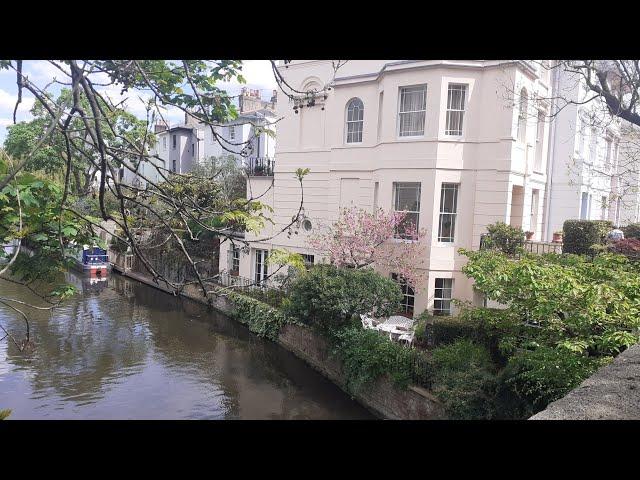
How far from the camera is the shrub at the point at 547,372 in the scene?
19.7 feet

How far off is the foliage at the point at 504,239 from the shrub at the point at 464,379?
3.28 meters

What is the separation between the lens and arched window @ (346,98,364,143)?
1455cm

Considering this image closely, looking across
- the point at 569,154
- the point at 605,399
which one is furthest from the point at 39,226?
the point at 569,154

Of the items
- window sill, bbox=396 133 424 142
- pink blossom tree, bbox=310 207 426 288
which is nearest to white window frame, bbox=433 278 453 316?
pink blossom tree, bbox=310 207 426 288

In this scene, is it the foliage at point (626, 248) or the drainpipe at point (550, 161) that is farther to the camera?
the drainpipe at point (550, 161)

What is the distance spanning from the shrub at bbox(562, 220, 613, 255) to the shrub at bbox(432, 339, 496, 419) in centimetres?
468

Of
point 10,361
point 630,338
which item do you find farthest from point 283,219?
point 630,338

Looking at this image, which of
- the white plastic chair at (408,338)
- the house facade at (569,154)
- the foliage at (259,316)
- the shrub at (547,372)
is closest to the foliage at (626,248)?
the house facade at (569,154)

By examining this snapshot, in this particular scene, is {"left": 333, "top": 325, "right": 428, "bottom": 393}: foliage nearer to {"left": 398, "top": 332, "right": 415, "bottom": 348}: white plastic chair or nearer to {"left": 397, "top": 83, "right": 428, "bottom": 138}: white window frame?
{"left": 398, "top": 332, "right": 415, "bottom": 348}: white plastic chair

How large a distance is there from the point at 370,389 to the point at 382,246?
4.12 metres

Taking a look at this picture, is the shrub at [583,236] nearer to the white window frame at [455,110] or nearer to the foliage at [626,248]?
the foliage at [626,248]
